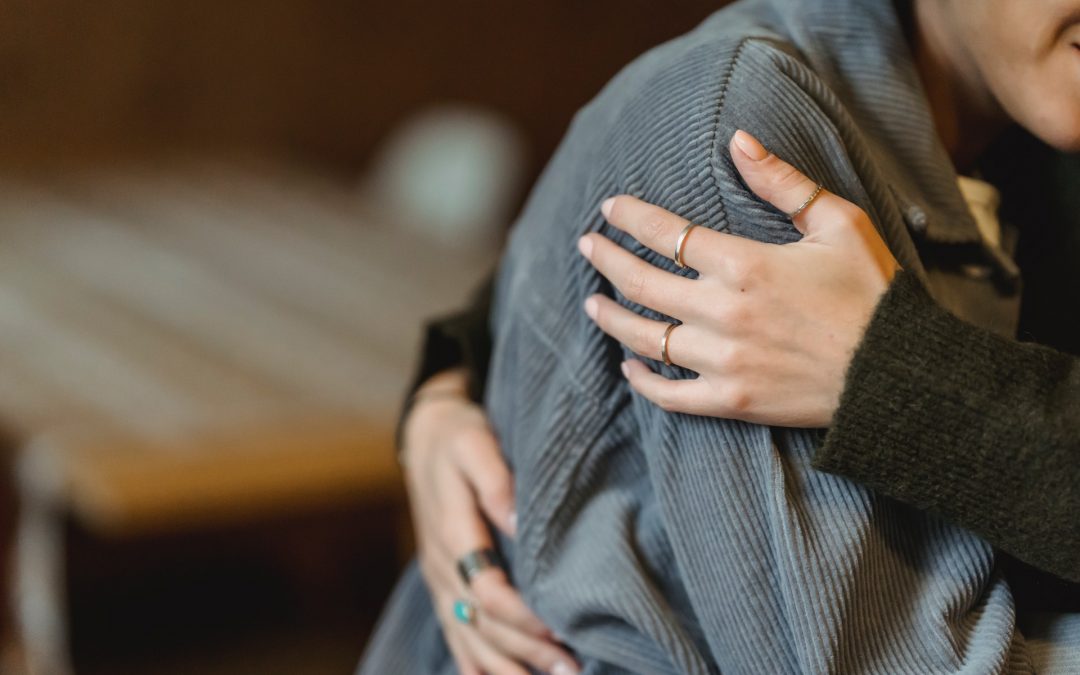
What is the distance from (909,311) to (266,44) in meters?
3.22

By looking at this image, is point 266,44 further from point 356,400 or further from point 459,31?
point 356,400

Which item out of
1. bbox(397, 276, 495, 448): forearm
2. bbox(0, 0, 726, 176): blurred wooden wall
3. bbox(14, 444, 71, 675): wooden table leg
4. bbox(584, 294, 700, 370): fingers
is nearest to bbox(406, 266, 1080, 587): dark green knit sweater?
bbox(584, 294, 700, 370): fingers

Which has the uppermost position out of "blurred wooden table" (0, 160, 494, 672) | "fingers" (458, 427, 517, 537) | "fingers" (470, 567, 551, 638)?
"fingers" (458, 427, 517, 537)

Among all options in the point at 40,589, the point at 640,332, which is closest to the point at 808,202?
the point at 640,332

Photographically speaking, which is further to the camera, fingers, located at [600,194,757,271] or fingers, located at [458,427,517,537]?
fingers, located at [458,427,517,537]

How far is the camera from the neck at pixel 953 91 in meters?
0.92

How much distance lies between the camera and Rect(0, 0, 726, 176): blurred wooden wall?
11.3 feet

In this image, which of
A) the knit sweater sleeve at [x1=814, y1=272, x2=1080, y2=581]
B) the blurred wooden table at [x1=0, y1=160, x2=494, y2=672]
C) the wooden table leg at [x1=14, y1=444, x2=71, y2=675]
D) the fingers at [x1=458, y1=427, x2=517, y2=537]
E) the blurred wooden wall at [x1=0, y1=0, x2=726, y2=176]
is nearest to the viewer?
the knit sweater sleeve at [x1=814, y1=272, x2=1080, y2=581]

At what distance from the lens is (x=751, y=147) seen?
2.42 ft

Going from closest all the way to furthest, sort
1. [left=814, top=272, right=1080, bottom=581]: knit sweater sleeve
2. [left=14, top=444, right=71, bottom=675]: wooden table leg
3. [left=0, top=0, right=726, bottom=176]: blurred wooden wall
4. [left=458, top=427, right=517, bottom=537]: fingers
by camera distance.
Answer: [left=814, top=272, right=1080, bottom=581]: knit sweater sleeve
[left=458, top=427, right=517, bottom=537]: fingers
[left=14, top=444, right=71, bottom=675]: wooden table leg
[left=0, top=0, right=726, bottom=176]: blurred wooden wall

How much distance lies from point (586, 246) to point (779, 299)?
143mm

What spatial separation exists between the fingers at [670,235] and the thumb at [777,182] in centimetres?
3

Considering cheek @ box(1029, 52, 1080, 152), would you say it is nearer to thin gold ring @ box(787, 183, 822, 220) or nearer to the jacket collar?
the jacket collar

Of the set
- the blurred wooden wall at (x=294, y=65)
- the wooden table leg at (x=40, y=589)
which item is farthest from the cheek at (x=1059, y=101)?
the blurred wooden wall at (x=294, y=65)
